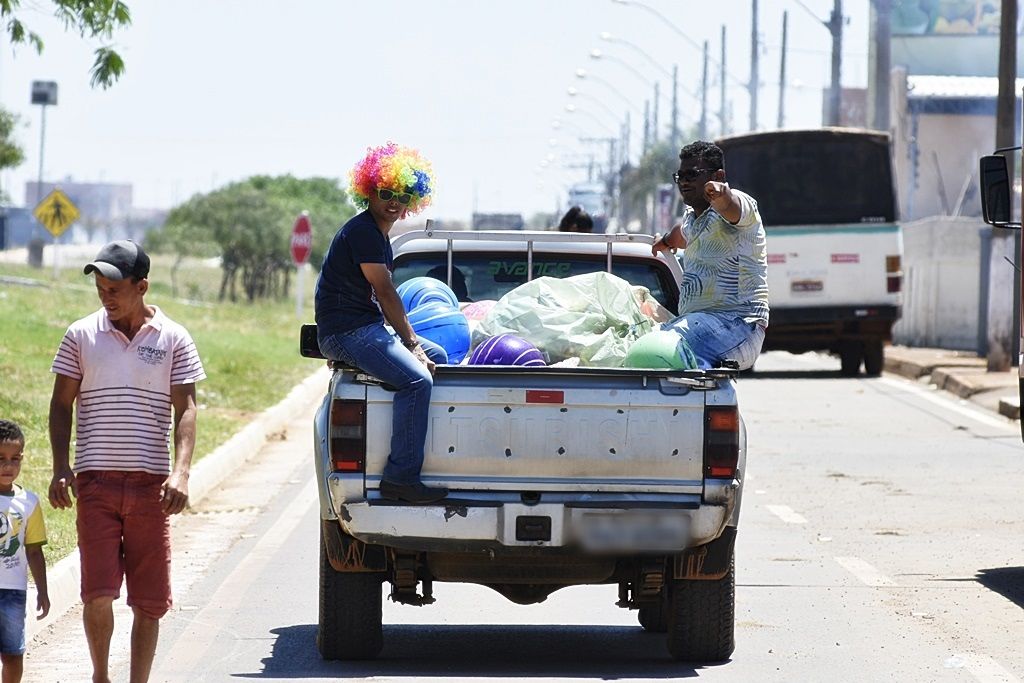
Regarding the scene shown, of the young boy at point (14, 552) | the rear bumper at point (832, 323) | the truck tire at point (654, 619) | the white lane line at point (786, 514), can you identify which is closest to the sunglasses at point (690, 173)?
the truck tire at point (654, 619)

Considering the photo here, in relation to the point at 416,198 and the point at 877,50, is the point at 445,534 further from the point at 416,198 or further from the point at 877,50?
the point at 877,50

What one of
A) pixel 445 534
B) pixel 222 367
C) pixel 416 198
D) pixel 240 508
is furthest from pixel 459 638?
pixel 222 367

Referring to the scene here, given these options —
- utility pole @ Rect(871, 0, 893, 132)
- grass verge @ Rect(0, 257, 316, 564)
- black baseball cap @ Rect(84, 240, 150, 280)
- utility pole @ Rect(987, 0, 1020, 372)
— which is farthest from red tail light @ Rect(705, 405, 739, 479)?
utility pole @ Rect(871, 0, 893, 132)

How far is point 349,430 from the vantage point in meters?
7.47

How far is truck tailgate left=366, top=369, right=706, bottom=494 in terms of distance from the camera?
7.44 m

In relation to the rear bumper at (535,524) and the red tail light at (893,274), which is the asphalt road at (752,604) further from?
the red tail light at (893,274)

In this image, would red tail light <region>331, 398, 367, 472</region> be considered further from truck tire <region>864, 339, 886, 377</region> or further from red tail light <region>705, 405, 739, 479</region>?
truck tire <region>864, 339, 886, 377</region>

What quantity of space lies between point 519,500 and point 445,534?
0.31 metres

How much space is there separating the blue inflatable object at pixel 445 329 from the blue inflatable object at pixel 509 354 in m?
0.19

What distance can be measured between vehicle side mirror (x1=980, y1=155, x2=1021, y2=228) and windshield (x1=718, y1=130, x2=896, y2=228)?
16465mm

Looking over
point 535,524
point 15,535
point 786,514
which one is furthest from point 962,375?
point 15,535

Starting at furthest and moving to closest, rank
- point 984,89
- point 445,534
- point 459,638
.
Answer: point 984,89, point 459,638, point 445,534

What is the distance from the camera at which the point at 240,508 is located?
13.8 metres

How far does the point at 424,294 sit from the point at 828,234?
64.5 feet
